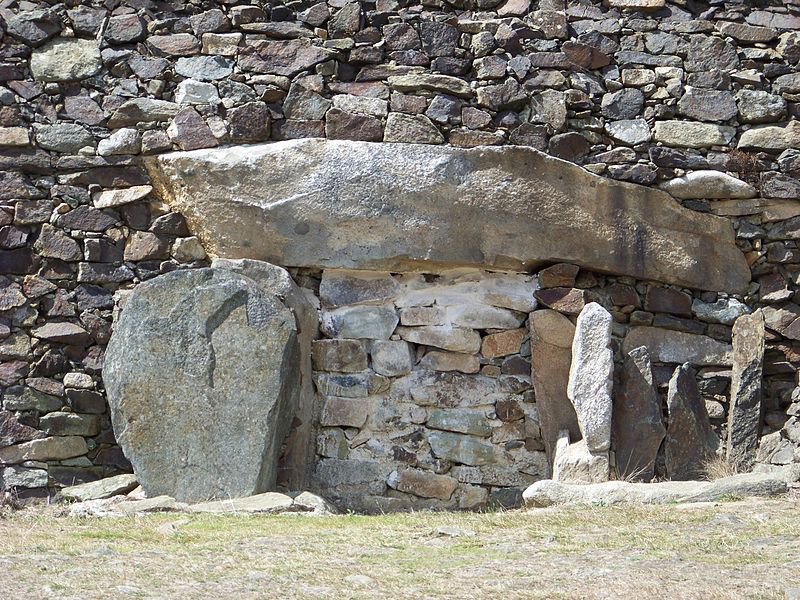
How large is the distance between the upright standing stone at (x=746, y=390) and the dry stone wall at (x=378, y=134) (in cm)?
13

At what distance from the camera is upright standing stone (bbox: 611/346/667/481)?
6.55 m

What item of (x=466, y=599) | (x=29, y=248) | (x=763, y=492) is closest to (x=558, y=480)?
(x=763, y=492)

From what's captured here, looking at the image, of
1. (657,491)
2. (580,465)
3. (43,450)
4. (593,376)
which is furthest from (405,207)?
(43,450)

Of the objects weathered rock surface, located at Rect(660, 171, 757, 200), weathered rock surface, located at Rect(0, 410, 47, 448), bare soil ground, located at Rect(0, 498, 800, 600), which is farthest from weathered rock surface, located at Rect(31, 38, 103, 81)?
weathered rock surface, located at Rect(660, 171, 757, 200)

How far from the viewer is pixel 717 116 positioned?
7.15 meters

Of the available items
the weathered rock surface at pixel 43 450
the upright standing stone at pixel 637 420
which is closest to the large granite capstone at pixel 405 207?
the upright standing stone at pixel 637 420

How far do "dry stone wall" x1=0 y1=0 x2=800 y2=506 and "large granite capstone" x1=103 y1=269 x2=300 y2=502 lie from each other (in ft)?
2.22

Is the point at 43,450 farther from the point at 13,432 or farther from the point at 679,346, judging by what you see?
the point at 679,346

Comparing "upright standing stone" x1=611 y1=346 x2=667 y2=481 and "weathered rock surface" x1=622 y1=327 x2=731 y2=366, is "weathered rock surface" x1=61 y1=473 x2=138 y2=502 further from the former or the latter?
"weathered rock surface" x1=622 y1=327 x2=731 y2=366

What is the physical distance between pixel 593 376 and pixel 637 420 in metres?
0.40

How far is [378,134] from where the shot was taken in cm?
699

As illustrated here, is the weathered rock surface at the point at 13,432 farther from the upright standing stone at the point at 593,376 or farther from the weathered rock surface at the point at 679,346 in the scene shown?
the weathered rock surface at the point at 679,346

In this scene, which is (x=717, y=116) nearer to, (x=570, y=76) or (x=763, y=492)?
(x=570, y=76)

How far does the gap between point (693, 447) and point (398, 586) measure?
10.7 feet
